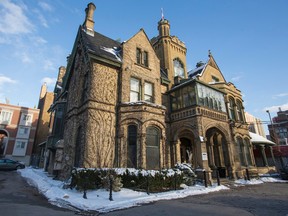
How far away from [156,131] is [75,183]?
6716 millimetres

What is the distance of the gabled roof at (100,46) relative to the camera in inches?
573

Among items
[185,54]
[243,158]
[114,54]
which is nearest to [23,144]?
[114,54]

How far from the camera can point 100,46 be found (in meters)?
16.1

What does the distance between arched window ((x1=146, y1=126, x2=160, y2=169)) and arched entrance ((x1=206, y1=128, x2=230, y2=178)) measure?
617cm

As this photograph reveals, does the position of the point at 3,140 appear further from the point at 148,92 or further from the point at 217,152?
the point at 217,152

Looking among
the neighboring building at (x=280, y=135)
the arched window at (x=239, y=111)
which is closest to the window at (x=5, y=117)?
the arched window at (x=239, y=111)

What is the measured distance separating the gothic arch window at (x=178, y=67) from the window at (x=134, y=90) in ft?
24.9

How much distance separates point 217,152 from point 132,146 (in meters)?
10.2

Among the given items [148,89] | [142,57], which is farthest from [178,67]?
[148,89]

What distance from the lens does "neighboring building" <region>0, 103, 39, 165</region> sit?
36.3m

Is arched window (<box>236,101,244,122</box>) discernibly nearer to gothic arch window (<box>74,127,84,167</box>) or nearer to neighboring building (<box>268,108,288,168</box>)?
neighboring building (<box>268,108,288,168</box>)

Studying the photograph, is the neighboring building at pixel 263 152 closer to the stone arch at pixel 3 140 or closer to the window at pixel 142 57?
the window at pixel 142 57

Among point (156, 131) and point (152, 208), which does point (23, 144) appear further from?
point (152, 208)

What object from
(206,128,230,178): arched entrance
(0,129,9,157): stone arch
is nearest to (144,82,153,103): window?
(206,128,230,178): arched entrance
